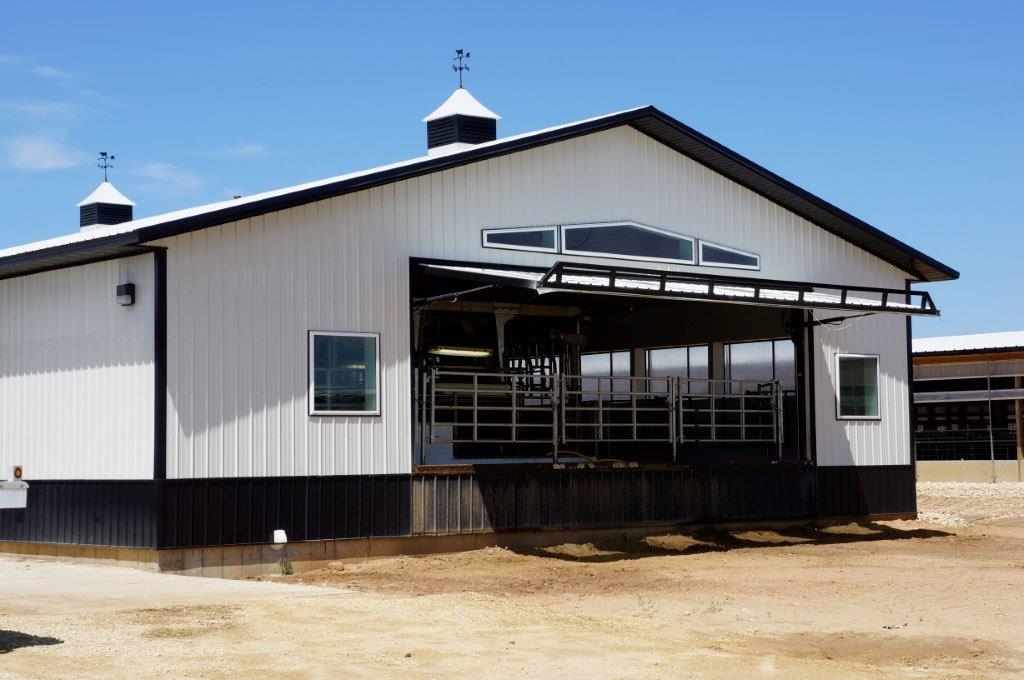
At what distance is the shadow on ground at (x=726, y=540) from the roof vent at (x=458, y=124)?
828cm

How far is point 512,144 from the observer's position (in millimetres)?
19750

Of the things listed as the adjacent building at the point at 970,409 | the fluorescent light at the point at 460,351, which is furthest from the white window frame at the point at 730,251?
the adjacent building at the point at 970,409

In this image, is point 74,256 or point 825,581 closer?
point 825,581

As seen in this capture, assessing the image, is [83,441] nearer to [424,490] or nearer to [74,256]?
[74,256]

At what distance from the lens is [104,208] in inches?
1220

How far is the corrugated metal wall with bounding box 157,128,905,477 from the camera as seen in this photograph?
54.9 feet

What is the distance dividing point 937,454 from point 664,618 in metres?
31.1

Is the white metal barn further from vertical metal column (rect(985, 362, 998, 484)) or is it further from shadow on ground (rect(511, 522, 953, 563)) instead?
vertical metal column (rect(985, 362, 998, 484))

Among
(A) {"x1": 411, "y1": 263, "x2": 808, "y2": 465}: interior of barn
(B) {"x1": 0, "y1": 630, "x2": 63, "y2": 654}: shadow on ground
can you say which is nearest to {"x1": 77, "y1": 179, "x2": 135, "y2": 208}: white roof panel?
(A) {"x1": 411, "y1": 263, "x2": 808, "y2": 465}: interior of barn

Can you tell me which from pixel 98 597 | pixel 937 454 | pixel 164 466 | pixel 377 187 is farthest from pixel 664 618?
pixel 937 454

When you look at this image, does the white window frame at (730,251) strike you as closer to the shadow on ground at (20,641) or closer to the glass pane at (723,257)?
the glass pane at (723,257)

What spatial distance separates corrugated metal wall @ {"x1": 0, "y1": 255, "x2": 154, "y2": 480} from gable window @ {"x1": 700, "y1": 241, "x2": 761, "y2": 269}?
8989 millimetres

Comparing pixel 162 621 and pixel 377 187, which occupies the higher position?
pixel 377 187

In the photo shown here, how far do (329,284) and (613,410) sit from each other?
18.3 feet
